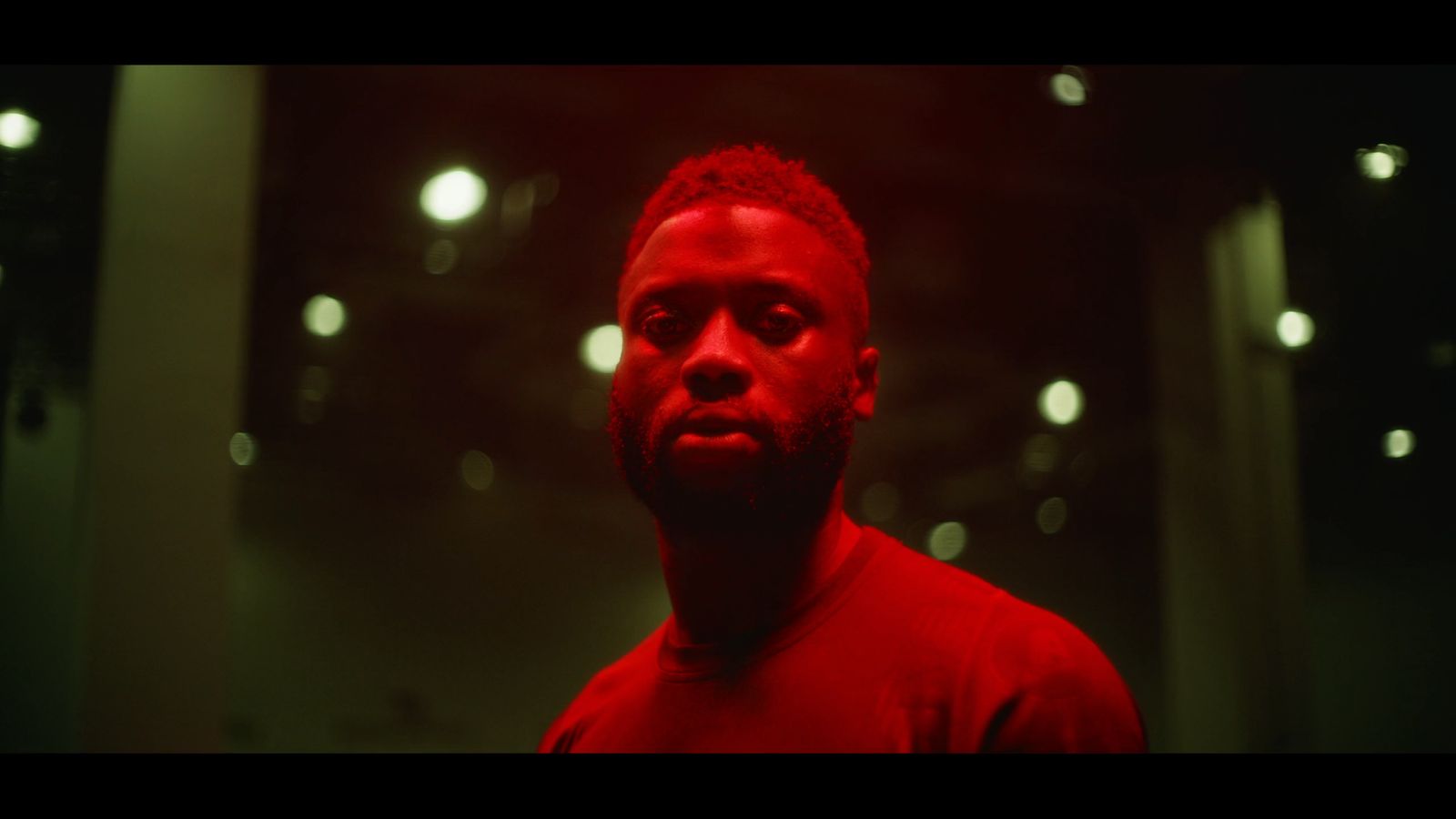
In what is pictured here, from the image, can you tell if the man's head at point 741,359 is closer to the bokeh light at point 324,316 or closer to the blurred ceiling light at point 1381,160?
the bokeh light at point 324,316

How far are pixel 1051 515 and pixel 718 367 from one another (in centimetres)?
115

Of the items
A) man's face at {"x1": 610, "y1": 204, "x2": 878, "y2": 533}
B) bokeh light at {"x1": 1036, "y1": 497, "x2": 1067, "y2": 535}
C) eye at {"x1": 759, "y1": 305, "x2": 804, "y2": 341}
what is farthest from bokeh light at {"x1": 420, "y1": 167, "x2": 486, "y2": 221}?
bokeh light at {"x1": 1036, "y1": 497, "x2": 1067, "y2": 535}

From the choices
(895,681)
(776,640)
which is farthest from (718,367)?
(895,681)

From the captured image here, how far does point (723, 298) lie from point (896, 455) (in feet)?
2.67

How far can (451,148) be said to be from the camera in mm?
2594

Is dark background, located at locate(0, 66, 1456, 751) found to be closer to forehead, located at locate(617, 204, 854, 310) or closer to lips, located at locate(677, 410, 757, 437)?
forehead, located at locate(617, 204, 854, 310)

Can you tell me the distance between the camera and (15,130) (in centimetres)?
249

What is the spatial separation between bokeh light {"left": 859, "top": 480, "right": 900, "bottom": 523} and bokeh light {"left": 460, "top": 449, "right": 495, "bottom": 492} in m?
0.99

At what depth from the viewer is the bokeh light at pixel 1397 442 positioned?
7.91 ft

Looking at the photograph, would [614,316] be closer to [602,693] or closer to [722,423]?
[722,423]

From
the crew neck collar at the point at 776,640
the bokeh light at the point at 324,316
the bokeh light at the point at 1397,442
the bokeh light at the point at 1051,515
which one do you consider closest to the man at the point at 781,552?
the crew neck collar at the point at 776,640

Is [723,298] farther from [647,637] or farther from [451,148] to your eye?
[451,148]

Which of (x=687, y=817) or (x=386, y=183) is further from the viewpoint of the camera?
(x=386, y=183)

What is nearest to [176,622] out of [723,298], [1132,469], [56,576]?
[56,576]
